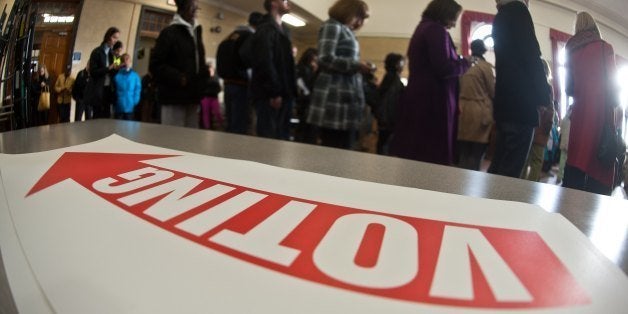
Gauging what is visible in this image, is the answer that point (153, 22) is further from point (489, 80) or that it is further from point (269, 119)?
point (269, 119)

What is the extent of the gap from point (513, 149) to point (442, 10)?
202mm

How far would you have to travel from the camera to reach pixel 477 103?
601mm

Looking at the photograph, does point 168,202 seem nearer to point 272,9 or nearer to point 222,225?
point 222,225

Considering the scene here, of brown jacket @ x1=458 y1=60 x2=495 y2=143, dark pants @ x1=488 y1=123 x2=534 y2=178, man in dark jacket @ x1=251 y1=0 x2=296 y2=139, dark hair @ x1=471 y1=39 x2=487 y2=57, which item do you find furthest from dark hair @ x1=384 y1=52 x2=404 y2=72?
man in dark jacket @ x1=251 y1=0 x2=296 y2=139

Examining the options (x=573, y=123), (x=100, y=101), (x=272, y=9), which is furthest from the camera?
(x=272, y=9)

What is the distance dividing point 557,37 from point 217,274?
420 millimetres

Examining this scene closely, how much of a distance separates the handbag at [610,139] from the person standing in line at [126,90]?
56 cm

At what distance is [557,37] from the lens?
40 cm

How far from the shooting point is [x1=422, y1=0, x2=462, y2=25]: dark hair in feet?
1.64

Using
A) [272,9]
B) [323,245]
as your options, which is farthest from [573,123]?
[272,9]

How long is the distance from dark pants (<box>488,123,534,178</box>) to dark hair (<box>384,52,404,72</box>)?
1.12 feet

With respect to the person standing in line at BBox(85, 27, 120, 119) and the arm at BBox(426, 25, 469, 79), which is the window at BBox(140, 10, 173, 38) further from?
the arm at BBox(426, 25, 469, 79)

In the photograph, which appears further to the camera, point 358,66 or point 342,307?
point 358,66

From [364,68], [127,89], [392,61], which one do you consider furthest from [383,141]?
[127,89]
